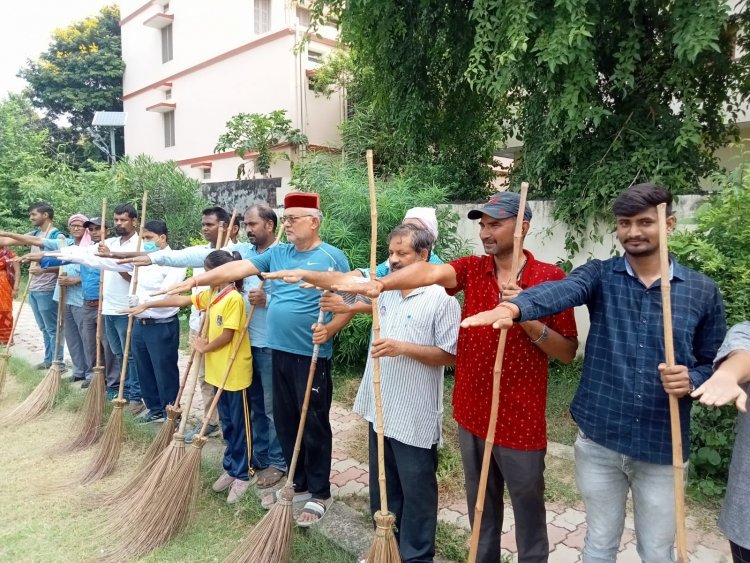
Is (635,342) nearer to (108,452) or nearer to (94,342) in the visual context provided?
(108,452)

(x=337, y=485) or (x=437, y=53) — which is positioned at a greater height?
(x=437, y=53)

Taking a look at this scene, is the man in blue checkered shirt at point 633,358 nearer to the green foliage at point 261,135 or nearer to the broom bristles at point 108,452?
the broom bristles at point 108,452

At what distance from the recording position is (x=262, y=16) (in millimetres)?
13758

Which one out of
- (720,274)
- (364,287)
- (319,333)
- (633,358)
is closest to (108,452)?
(319,333)

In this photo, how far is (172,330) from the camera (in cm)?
460

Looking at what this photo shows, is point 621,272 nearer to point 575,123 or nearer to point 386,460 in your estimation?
point 386,460

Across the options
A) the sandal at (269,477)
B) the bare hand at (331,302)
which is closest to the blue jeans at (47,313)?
the sandal at (269,477)

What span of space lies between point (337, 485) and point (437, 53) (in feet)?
15.4

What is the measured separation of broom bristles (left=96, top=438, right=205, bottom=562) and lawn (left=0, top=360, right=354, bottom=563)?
77 millimetres

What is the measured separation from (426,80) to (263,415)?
445 cm

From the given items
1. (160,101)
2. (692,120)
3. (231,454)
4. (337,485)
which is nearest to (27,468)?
(231,454)

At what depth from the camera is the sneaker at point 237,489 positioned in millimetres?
3475

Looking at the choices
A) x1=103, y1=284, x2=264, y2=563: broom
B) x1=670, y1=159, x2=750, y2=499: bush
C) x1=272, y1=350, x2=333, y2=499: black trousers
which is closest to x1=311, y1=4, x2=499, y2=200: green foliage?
x1=670, y1=159, x2=750, y2=499: bush

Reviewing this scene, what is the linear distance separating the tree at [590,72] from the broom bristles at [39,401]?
465 cm
